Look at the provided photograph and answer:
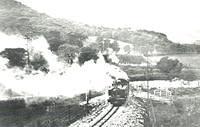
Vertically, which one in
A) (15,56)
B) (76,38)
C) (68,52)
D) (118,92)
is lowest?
(118,92)

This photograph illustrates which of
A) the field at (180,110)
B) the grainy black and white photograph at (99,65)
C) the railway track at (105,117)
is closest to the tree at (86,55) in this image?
the grainy black and white photograph at (99,65)

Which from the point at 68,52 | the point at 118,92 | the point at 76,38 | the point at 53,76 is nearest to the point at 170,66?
the point at 118,92

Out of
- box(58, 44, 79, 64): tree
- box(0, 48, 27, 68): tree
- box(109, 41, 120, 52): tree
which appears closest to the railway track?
box(109, 41, 120, 52): tree

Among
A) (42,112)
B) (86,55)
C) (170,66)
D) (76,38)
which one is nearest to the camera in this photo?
(42,112)

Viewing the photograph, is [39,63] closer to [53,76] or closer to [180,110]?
[53,76]

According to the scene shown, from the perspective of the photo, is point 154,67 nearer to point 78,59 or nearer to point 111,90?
point 111,90
